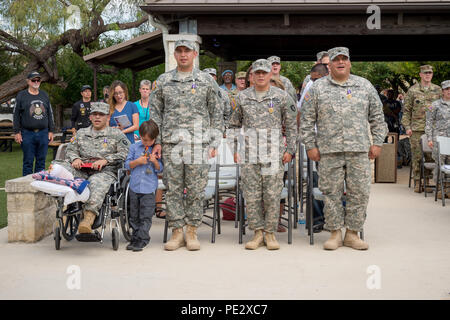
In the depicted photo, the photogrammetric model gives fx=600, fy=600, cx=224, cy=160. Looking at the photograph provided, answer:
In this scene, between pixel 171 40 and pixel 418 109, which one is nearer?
pixel 418 109

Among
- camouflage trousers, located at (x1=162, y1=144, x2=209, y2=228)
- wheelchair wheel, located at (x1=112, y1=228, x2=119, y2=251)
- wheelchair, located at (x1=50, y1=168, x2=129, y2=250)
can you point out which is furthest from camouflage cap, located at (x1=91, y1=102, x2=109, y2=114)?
wheelchair wheel, located at (x1=112, y1=228, x2=119, y2=251)

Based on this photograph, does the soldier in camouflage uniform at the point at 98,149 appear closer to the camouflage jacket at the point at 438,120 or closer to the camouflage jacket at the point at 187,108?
the camouflage jacket at the point at 187,108

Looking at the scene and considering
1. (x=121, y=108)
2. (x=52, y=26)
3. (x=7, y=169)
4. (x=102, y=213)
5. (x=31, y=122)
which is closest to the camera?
(x=102, y=213)

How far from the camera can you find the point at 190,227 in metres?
5.97

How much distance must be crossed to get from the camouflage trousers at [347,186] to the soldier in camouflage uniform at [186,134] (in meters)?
1.15

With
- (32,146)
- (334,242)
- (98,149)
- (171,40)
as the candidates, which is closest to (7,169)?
(32,146)

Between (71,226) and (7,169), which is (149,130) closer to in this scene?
(71,226)

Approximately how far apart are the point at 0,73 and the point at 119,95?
2012 cm

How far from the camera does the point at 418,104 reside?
9680mm

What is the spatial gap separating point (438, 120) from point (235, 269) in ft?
16.9

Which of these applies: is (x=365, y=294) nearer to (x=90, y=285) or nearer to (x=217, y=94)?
(x=90, y=285)

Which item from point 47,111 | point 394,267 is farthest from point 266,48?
point 394,267

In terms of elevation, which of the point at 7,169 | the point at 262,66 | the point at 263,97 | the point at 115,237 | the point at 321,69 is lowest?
the point at 115,237

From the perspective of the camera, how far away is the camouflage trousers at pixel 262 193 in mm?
5875
